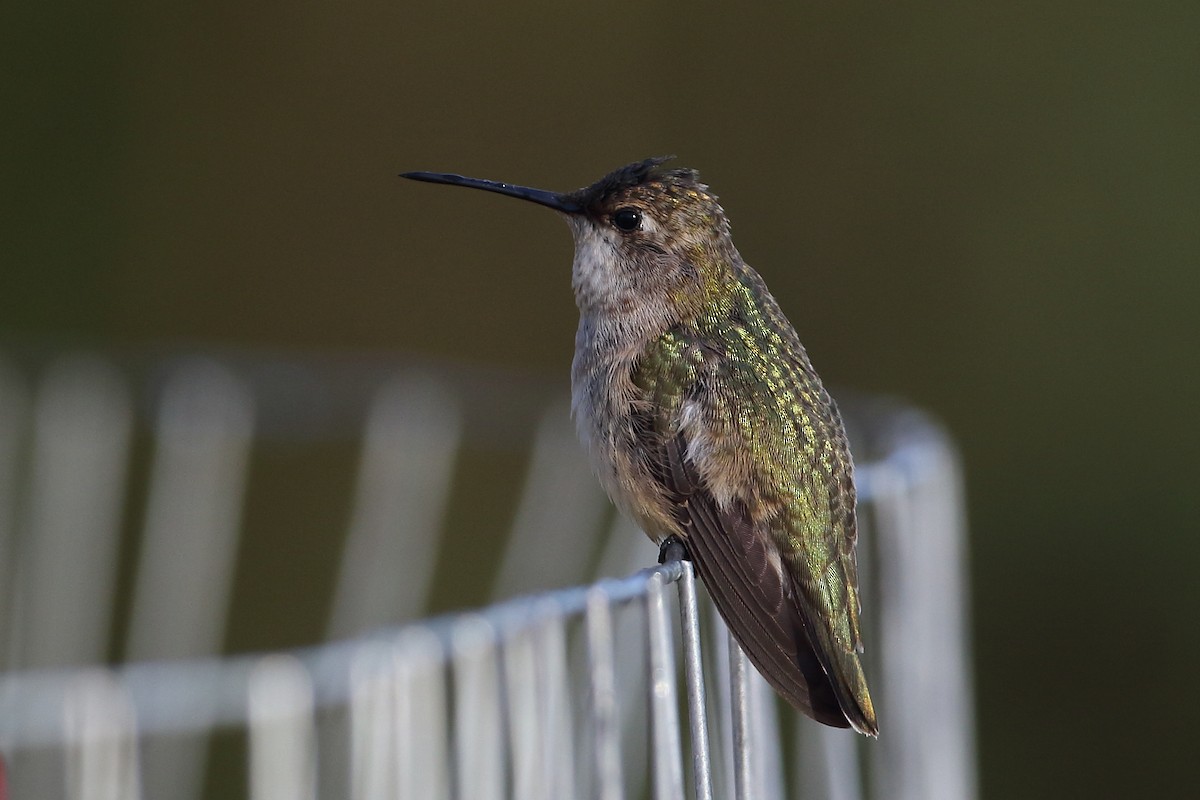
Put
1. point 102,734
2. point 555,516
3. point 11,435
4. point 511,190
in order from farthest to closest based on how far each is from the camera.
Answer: point 11,435, point 555,516, point 511,190, point 102,734

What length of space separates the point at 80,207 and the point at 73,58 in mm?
294

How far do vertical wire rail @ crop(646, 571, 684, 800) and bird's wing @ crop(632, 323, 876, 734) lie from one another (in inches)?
13.9

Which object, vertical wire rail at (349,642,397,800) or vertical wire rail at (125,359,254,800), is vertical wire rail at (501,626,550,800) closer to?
vertical wire rail at (349,642,397,800)

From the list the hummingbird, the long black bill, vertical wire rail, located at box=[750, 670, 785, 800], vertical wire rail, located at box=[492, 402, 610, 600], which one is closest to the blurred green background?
vertical wire rail, located at box=[492, 402, 610, 600]

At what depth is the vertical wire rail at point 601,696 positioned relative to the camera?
2.16ft

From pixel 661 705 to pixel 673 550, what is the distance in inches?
18.4

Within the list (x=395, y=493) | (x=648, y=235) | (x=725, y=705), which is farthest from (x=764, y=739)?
(x=395, y=493)

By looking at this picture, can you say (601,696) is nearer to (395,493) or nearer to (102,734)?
(102,734)

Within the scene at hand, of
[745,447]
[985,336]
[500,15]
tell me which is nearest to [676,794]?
[745,447]

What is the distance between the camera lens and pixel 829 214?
3451mm

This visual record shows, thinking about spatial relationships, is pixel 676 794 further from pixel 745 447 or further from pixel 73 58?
pixel 73 58

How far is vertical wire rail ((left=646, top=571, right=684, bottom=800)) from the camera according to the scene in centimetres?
69

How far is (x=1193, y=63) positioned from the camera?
328 cm

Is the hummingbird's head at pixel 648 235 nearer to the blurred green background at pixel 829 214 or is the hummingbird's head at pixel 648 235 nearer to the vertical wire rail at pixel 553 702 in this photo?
the vertical wire rail at pixel 553 702
